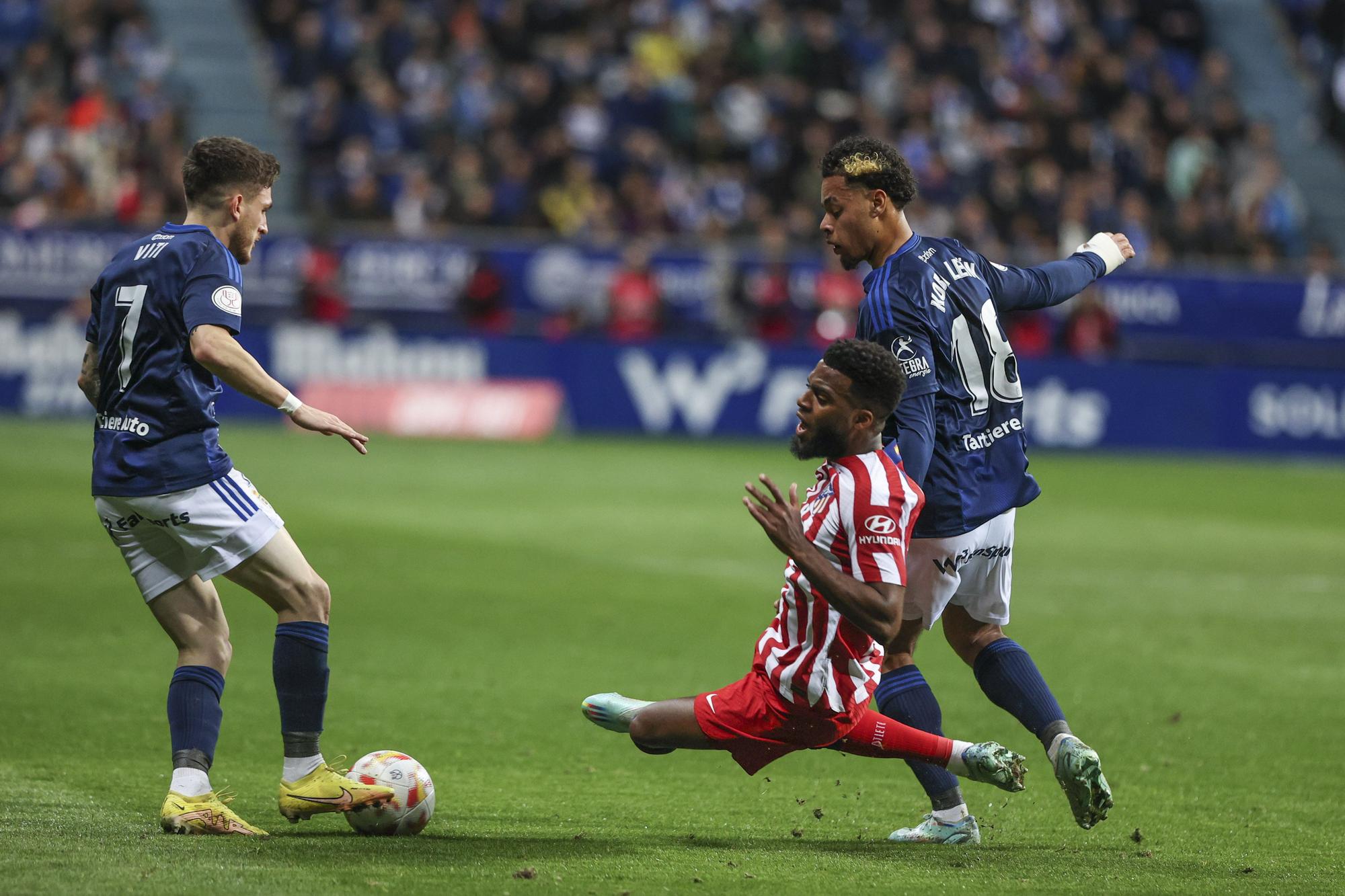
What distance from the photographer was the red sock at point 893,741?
5297 mm

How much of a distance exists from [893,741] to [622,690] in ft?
10.3

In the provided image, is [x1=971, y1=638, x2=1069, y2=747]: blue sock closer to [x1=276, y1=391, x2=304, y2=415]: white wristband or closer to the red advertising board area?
[x1=276, y1=391, x2=304, y2=415]: white wristband

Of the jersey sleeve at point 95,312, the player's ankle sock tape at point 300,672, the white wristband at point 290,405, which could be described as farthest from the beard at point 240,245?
the player's ankle sock tape at point 300,672

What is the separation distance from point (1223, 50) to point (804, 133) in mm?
10218

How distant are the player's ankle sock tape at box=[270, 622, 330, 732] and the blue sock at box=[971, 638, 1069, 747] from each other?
7.39 ft

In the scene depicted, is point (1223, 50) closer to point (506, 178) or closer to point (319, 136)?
point (506, 178)

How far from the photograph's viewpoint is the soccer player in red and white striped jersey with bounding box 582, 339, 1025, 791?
194 inches

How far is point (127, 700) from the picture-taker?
7703 mm

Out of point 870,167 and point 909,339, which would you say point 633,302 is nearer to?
point 870,167

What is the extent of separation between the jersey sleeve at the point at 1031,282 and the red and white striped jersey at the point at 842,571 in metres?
1.00

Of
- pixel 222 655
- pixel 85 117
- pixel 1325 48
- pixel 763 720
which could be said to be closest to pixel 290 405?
pixel 222 655

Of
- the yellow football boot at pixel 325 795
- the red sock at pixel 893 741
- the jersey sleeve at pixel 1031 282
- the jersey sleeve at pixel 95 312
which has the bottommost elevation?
the yellow football boot at pixel 325 795

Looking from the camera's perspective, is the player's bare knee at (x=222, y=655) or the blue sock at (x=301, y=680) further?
the player's bare knee at (x=222, y=655)

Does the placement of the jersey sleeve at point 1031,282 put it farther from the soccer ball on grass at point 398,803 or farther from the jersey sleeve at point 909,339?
the soccer ball on grass at point 398,803
